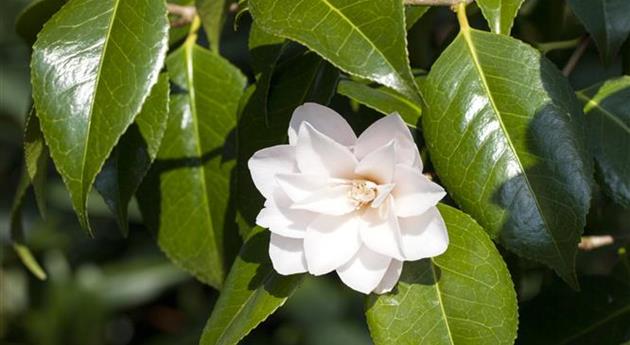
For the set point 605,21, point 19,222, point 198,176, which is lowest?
point 19,222

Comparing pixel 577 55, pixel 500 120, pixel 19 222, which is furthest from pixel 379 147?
pixel 19 222

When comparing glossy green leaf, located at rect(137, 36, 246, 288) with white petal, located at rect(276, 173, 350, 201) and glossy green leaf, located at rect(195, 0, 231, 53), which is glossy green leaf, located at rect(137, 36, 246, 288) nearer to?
glossy green leaf, located at rect(195, 0, 231, 53)

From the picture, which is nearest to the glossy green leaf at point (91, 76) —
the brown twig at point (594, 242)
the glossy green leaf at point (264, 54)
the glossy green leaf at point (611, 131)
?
the glossy green leaf at point (264, 54)

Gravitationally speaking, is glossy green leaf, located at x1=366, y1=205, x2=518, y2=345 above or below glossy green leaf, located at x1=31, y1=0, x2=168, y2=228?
below

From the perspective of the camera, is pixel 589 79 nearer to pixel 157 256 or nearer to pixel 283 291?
pixel 283 291

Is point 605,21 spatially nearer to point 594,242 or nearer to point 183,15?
point 594,242

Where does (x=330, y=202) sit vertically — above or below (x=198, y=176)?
above

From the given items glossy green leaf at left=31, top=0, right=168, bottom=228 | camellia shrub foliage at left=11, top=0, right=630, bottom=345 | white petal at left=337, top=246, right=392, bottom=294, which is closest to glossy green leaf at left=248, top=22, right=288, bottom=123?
camellia shrub foliage at left=11, top=0, right=630, bottom=345
